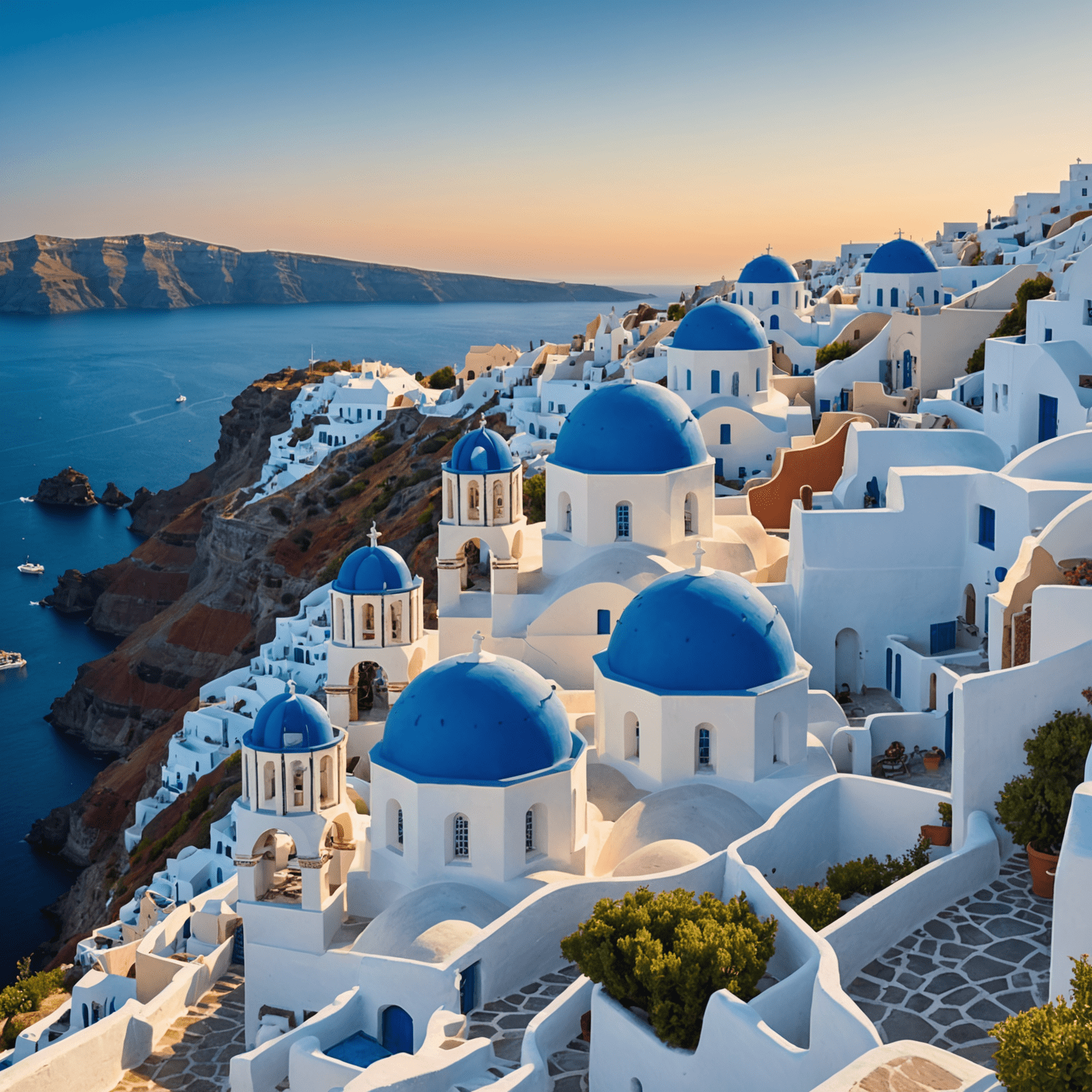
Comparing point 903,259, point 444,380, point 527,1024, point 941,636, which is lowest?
point 527,1024

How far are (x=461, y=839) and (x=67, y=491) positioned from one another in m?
111

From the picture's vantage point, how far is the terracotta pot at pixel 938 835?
62.3ft

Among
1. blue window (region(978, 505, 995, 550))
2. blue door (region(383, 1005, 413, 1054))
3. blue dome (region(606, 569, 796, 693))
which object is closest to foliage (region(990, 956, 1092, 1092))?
blue door (region(383, 1005, 413, 1054))

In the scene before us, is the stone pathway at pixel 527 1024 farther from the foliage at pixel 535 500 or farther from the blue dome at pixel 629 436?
the foliage at pixel 535 500

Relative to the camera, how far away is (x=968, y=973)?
15.7 m

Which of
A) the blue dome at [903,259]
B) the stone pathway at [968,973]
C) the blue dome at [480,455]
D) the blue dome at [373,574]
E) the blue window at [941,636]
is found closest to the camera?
the stone pathway at [968,973]

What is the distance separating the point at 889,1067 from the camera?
481 inches

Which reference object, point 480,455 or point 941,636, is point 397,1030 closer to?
point 480,455

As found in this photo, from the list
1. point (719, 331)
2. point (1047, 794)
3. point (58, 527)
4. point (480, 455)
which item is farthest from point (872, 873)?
point (58, 527)

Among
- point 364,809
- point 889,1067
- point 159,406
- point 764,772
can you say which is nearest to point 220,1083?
point 364,809

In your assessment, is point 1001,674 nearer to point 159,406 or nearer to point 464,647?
point 464,647

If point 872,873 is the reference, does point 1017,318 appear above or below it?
above

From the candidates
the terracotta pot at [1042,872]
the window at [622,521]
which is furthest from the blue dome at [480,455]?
the terracotta pot at [1042,872]

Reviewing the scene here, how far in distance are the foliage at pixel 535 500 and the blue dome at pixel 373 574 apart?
37.3ft
